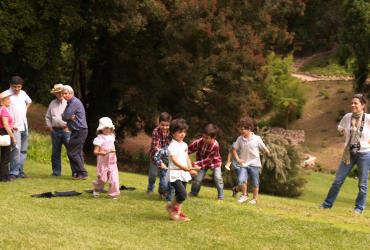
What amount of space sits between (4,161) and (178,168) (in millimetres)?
4768

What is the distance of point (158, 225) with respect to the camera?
392 inches

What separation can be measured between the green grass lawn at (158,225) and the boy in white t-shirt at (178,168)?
0.24 m

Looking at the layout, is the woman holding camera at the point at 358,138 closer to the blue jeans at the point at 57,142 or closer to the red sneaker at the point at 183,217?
the red sneaker at the point at 183,217

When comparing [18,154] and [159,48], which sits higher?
[159,48]

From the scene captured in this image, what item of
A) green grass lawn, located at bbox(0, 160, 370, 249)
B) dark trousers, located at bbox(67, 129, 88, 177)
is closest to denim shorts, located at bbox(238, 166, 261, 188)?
green grass lawn, located at bbox(0, 160, 370, 249)

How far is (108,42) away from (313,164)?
49.6 feet

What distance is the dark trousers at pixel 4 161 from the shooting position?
518 inches

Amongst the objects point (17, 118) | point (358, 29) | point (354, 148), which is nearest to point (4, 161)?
point (17, 118)

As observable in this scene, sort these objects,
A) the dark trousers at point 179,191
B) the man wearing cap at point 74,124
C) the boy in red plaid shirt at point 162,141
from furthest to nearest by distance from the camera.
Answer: the man wearing cap at point 74,124 < the boy in red plaid shirt at point 162,141 < the dark trousers at point 179,191

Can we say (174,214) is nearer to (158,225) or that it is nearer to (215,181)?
(158,225)

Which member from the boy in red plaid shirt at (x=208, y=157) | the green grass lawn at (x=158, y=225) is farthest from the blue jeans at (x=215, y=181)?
the green grass lawn at (x=158, y=225)

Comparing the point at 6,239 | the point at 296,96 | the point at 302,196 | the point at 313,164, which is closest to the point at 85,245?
the point at 6,239

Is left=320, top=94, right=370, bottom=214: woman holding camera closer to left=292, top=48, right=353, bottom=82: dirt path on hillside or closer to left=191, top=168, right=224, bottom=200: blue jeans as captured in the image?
left=191, top=168, right=224, bottom=200: blue jeans

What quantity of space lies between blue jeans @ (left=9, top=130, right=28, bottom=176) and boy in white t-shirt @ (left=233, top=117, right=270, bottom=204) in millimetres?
4848
